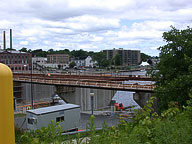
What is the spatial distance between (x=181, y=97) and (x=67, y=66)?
158 meters

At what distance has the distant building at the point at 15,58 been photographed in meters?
71.3

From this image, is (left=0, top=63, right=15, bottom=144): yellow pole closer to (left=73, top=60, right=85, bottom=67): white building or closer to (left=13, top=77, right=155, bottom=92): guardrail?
(left=13, top=77, right=155, bottom=92): guardrail

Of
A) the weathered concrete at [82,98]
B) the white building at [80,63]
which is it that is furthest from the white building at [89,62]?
the weathered concrete at [82,98]

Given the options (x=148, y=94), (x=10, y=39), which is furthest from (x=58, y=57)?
(x=148, y=94)

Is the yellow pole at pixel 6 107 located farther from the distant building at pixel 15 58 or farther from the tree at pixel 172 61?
the distant building at pixel 15 58

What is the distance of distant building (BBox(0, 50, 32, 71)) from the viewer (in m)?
71.3

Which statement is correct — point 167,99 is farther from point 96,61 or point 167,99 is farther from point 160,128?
point 96,61

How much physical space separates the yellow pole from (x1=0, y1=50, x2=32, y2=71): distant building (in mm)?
69692

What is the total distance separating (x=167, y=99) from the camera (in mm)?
19031

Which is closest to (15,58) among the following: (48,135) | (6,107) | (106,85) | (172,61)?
(106,85)

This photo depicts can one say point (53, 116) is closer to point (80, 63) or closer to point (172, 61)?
point (172, 61)

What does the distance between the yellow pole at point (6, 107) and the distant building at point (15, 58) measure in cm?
6969

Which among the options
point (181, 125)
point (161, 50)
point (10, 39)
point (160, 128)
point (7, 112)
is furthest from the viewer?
point (10, 39)

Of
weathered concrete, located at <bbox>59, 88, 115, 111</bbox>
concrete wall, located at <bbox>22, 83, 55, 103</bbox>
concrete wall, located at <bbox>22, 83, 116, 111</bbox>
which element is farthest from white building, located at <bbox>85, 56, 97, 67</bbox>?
weathered concrete, located at <bbox>59, 88, 115, 111</bbox>
